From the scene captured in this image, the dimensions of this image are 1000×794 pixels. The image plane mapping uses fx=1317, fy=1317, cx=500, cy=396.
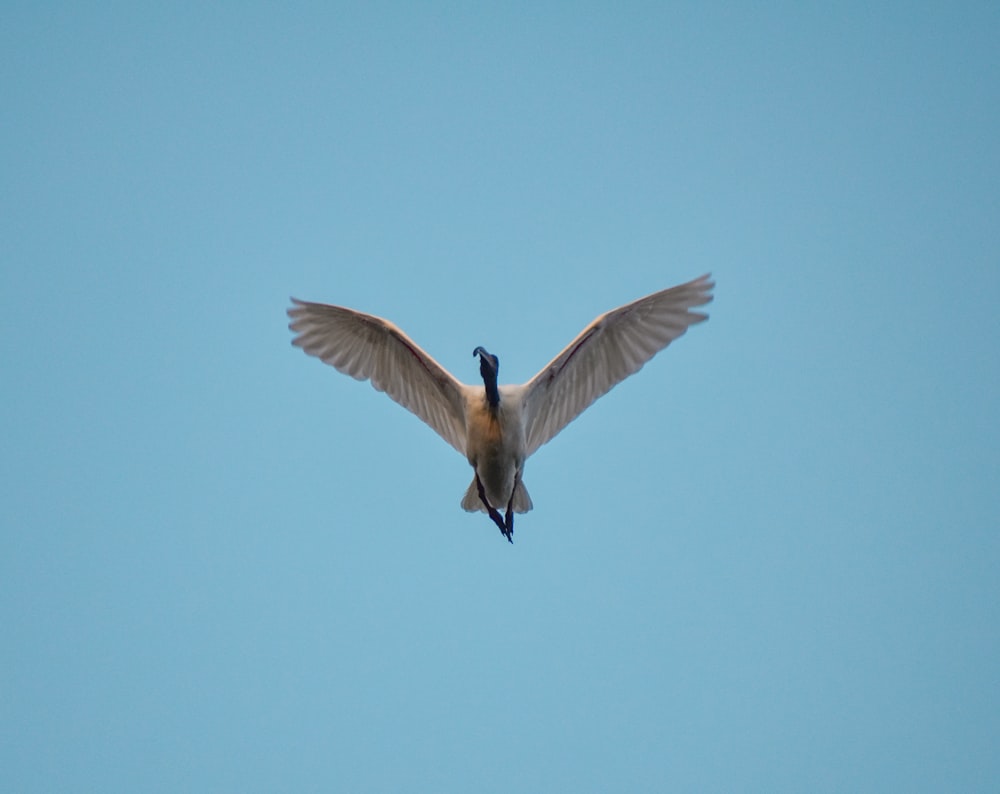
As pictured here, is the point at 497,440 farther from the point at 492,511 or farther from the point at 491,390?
the point at 492,511

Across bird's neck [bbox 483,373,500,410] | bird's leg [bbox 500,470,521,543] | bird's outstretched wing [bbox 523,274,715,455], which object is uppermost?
bird's outstretched wing [bbox 523,274,715,455]

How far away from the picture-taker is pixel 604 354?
35.5 feet

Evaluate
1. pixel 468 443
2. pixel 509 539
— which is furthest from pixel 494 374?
pixel 509 539

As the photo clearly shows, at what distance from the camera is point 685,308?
1052cm

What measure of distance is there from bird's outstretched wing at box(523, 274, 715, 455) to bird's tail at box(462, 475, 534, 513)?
332 millimetres

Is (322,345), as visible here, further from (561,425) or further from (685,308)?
(685,308)

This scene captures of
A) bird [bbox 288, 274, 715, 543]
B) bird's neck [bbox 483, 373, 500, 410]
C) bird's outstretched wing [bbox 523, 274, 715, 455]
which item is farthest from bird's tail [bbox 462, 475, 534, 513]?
bird's neck [bbox 483, 373, 500, 410]

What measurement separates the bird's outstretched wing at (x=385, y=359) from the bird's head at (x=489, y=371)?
0.62 m

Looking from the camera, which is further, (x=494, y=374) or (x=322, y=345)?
(x=322, y=345)

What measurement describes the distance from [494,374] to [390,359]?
1.41 meters

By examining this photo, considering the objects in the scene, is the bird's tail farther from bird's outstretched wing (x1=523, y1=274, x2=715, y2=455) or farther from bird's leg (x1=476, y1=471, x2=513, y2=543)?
bird's outstretched wing (x1=523, y1=274, x2=715, y2=455)

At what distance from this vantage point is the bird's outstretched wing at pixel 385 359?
10.9 m

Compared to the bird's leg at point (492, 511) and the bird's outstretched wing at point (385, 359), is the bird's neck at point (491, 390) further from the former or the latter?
the bird's leg at point (492, 511)

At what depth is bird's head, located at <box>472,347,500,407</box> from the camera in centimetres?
1002
